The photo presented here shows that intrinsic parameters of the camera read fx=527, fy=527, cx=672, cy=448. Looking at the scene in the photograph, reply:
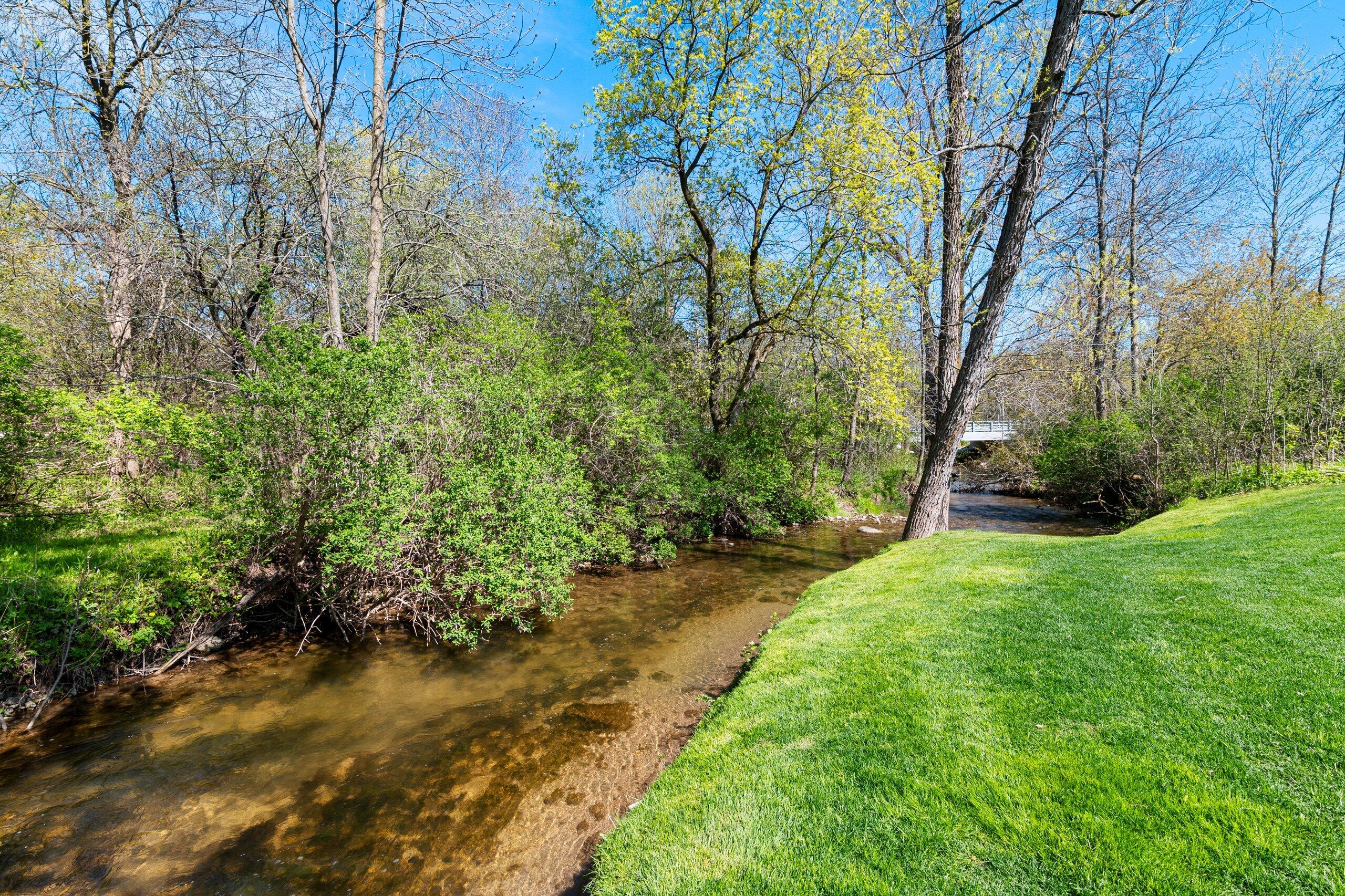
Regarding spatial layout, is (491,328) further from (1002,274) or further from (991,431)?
(991,431)

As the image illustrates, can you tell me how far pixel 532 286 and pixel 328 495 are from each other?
9596 millimetres

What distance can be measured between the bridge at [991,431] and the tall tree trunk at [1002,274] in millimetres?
16393

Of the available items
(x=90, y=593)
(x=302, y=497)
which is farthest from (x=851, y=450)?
(x=90, y=593)

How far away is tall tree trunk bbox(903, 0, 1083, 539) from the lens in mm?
8086

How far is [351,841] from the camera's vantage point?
3785 mm

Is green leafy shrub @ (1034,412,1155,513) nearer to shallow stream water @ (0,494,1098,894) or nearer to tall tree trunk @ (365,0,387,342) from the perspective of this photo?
shallow stream water @ (0,494,1098,894)

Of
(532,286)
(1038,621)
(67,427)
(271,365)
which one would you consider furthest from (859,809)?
(532,286)

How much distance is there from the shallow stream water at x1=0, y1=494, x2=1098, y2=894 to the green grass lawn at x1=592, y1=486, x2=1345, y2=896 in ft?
3.72

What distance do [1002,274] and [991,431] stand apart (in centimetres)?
2720

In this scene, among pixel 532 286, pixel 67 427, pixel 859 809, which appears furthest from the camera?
pixel 532 286

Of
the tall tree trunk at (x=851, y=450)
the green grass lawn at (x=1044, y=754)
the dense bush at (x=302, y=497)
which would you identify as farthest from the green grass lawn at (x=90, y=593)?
the tall tree trunk at (x=851, y=450)

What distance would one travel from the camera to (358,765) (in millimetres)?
4598

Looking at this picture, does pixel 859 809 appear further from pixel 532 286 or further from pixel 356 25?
pixel 532 286

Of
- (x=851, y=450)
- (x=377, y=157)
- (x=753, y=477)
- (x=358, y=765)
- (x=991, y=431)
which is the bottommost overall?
(x=358, y=765)
